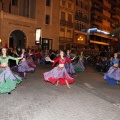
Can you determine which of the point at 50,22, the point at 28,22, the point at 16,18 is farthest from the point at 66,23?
the point at 16,18

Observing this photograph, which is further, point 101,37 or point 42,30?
point 101,37

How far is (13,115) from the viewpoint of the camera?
6539 mm

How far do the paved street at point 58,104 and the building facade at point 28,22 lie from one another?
24.1 meters

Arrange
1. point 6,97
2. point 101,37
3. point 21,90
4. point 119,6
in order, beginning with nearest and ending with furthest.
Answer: point 6,97 < point 21,90 < point 101,37 < point 119,6

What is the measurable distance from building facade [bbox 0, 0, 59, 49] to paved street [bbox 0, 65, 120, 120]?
2412cm

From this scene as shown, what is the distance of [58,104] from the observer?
26.0 feet

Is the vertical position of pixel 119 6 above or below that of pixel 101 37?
above

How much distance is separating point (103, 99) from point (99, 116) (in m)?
2.30

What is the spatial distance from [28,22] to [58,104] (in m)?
29.9

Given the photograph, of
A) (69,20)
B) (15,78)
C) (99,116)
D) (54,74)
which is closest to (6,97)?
(15,78)

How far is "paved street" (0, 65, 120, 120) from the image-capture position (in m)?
6.67

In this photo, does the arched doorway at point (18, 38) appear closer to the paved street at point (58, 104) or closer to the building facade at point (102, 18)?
the building facade at point (102, 18)

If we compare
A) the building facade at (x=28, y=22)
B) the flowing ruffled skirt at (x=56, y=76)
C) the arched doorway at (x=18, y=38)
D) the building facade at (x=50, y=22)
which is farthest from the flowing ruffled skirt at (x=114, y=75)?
the arched doorway at (x=18, y=38)

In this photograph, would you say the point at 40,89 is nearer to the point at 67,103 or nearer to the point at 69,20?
the point at 67,103
